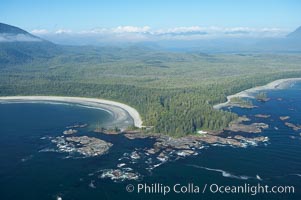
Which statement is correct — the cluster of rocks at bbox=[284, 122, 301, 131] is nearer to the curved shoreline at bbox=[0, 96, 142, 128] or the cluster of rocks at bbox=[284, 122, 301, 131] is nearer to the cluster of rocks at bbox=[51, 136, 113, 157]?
the curved shoreline at bbox=[0, 96, 142, 128]

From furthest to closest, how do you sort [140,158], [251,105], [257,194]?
[251,105] < [140,158] < [257,194]

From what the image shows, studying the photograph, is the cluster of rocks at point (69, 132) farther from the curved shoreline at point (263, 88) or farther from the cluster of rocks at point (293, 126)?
the cluster of rocks at point (293, 126)

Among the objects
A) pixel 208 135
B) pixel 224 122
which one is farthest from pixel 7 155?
pixel 224 122

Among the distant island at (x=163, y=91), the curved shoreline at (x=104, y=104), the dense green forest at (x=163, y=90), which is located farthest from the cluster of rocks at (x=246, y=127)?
the curved shoreline at (x=104, y=104)

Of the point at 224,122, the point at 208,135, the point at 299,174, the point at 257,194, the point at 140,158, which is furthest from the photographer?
the point at 224,122

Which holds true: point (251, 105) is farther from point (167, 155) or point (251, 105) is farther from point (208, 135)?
point (167, 155)

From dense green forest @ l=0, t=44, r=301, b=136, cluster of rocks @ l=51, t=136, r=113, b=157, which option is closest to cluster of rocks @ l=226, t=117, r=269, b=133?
dense green forest @ l=0, t=44, r=301, b=136

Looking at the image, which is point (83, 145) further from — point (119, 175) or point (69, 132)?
point (119, 175)
